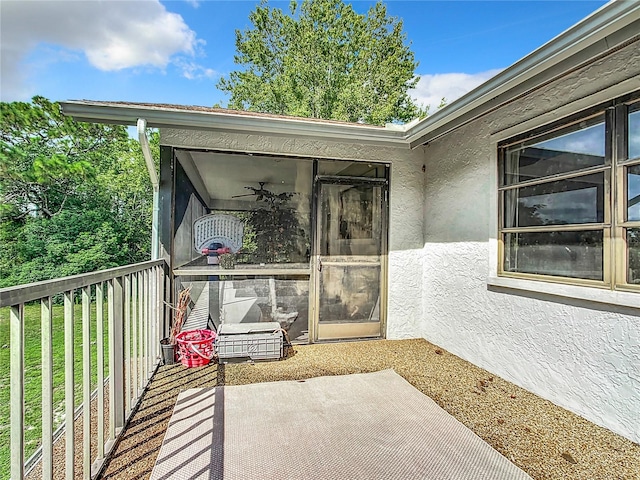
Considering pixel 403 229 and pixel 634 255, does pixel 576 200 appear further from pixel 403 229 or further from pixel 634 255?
pixel 403 229

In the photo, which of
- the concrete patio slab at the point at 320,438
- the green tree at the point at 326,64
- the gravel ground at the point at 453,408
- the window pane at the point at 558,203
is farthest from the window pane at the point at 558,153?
the green tree at the point at 326,64

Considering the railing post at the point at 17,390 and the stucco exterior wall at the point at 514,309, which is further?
the stucco exterior wall at the point at 514,309

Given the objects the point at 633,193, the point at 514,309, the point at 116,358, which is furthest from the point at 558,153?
the point at 116,358

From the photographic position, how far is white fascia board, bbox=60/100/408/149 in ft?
12.2

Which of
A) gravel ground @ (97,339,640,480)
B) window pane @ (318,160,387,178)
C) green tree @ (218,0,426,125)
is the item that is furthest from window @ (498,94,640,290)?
green tree @ (218,0,426,125)

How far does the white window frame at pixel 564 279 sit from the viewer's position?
2734mm

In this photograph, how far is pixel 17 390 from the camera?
4.65 ft

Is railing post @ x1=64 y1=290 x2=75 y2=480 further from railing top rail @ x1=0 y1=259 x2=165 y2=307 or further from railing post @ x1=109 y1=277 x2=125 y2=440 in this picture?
railing post @ x1=109 y1=277 x2=125 y2=440

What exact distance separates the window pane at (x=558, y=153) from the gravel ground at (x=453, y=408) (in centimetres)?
220

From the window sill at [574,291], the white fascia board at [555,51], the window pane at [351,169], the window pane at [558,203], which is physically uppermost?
the white fascia board at [555,51]

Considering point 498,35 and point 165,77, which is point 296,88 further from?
point 498,35

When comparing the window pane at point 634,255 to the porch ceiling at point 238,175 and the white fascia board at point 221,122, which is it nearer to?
the white fascia board at point 221,122

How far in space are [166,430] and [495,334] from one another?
3.43 meters

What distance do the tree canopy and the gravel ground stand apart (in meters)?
8.11
